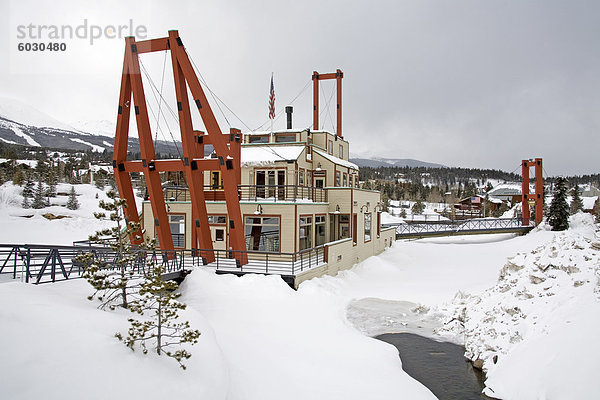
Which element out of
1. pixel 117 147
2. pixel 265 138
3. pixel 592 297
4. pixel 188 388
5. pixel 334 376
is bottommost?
pixel 334 376

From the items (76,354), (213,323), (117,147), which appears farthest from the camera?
(117,147)

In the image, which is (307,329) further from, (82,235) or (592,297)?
(82,235)

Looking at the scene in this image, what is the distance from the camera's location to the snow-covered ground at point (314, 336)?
6.10 meters

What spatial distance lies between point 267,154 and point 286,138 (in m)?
3.82

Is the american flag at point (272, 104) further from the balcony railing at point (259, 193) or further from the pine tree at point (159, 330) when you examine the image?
the pine tree at point (159, 330)

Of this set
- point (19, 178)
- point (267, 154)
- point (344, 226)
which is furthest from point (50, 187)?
point (344, 226)

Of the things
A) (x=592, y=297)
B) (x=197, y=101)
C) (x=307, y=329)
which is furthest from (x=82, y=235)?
(x=592, y=297)

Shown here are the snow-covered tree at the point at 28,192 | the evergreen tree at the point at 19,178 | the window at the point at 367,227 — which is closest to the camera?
the window at the point at 367,227

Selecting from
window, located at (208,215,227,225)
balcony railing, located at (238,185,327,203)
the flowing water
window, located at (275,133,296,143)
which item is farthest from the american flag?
the flowing water

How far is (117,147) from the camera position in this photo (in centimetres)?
1880

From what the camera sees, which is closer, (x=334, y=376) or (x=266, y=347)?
(x=334, y=376)

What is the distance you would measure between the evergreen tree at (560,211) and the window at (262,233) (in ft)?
119

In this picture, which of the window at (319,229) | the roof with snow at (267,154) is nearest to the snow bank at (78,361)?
the window at (319,229)

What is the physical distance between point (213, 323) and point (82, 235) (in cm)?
3068
